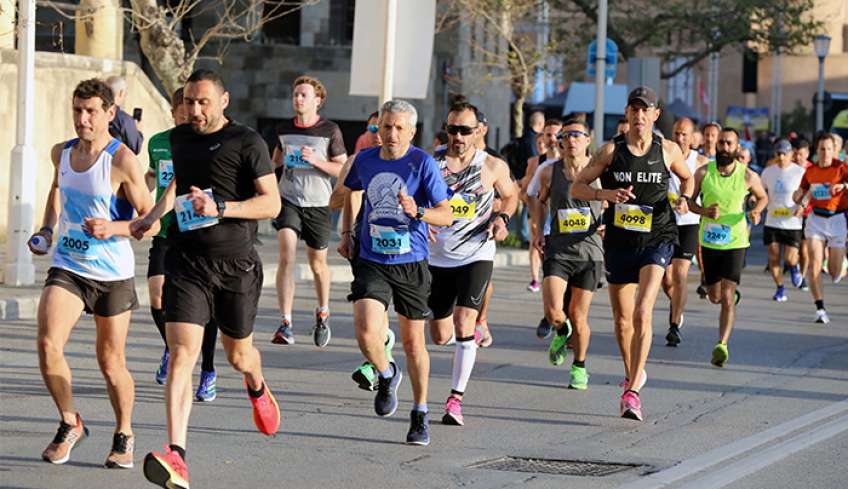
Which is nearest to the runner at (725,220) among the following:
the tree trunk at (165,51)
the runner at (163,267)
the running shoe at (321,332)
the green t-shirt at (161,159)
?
the running shoe at (321,332)

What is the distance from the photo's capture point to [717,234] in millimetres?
14055

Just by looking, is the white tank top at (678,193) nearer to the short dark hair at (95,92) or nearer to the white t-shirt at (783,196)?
the white t-shirt at (783,196)

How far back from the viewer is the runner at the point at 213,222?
7.95 metres

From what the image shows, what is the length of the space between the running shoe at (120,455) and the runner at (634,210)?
357 cm

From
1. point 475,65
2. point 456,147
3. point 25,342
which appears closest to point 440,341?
point 456,147

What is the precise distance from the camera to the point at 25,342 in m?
13.1

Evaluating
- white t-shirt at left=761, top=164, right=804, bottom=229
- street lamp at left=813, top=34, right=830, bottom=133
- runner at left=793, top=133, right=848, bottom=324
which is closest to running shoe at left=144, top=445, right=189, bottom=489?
runner at left=793, top=133, right=848, bottom=324

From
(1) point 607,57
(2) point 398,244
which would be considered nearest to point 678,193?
(2) point 398,244

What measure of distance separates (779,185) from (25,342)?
10.6m

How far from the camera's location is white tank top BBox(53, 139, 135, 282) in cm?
826

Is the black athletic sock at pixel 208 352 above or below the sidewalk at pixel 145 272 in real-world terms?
above

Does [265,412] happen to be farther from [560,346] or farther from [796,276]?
[796,276]

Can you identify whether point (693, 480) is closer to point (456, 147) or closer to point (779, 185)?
point (456, 147)

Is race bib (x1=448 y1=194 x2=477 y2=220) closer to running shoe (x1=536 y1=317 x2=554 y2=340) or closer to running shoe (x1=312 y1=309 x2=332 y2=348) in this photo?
running shoe (x1=312 y1=309 x2=332 y2=348)
